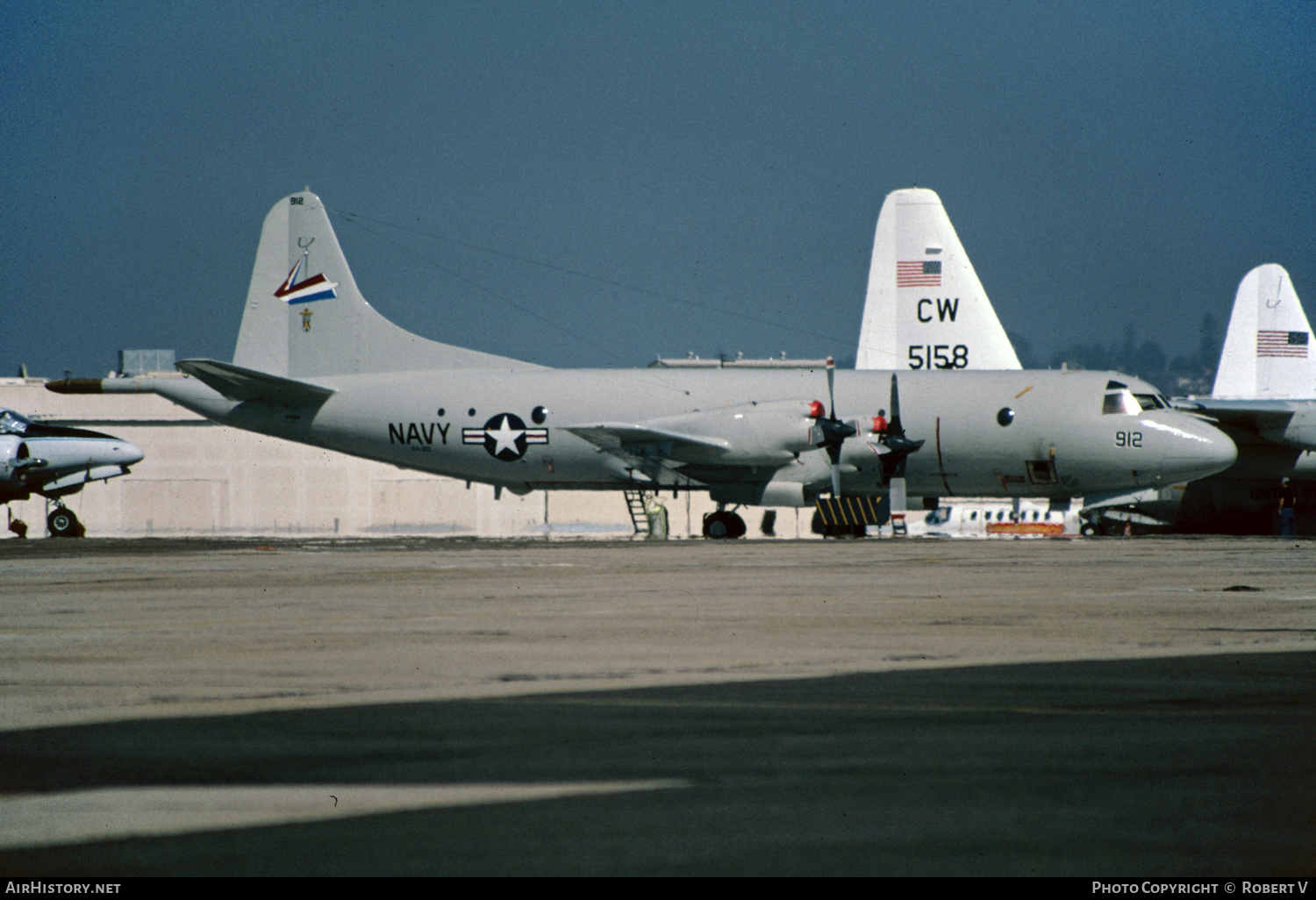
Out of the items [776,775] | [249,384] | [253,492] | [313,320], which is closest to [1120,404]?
[313,320]

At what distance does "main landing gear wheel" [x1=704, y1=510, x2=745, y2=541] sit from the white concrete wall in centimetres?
2426

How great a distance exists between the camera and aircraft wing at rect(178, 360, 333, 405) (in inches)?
1425

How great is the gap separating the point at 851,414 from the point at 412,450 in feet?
42.4

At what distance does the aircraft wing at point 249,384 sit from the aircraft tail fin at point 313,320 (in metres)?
1.51

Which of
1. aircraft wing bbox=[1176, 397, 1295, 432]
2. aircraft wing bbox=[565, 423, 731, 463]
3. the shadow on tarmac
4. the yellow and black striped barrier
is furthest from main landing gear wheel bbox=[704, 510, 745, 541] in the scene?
the shadow on tarmac

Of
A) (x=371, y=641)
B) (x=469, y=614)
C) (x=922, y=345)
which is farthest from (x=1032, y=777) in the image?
(x=922, y=345)

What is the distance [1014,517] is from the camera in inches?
2645

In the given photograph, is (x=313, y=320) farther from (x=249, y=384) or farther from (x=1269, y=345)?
(x=1269, y=345)

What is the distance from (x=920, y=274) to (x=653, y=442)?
15440 millimetres

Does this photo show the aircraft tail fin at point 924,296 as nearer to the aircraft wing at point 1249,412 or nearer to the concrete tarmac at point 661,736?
the aircraft wing at point 1249,412

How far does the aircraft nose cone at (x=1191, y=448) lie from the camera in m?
34.5

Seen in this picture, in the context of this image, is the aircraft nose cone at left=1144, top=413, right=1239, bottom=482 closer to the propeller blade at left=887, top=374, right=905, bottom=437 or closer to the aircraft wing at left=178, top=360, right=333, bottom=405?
the propeller blade at left=887, top=374, right=905, bottom=437

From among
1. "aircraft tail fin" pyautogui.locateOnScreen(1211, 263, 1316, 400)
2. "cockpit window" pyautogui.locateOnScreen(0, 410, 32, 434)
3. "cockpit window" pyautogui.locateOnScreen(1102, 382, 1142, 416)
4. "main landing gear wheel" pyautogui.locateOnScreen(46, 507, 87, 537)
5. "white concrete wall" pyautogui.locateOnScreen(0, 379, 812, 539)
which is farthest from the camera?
"white concrete wall" pyautogui.locateOnScreen(0, 379, 812, 539)

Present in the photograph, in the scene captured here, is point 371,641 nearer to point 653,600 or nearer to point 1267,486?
point 653,600
